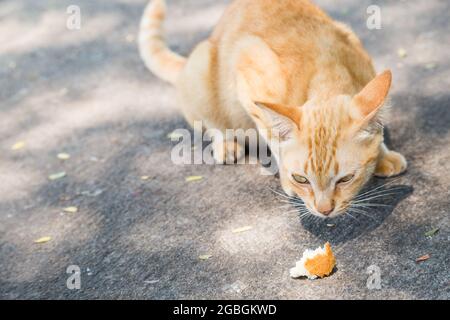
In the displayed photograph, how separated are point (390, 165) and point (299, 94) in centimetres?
76

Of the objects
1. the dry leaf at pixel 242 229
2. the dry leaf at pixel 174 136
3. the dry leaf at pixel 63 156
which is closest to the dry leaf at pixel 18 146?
the dry leaf at pixel 63 156

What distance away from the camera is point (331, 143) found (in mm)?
3109

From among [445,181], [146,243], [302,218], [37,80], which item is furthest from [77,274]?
[37,80]

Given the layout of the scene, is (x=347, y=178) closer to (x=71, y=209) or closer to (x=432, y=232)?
(x=432, y=232)

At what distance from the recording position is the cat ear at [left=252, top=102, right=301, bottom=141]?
118 inches

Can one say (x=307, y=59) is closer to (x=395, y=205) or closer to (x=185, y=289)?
(x=395, y=205)

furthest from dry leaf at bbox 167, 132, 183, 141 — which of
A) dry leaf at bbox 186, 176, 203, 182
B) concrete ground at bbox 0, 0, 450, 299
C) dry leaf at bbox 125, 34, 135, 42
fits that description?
dry leaf at bbox 125, 34, 135, 42

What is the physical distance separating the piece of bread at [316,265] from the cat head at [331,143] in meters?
0.22

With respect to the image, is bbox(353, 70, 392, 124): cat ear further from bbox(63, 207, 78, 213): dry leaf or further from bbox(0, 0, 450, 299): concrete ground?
bbox(63, 207, 78, 213): dry leaf

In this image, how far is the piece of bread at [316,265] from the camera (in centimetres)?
311

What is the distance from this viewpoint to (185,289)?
3244mm

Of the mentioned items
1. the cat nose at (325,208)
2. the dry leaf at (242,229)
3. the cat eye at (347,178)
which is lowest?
the dry leaf at (242,229)

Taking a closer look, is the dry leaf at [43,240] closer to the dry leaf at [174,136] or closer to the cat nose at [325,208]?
the dry leaf at [174,136]
